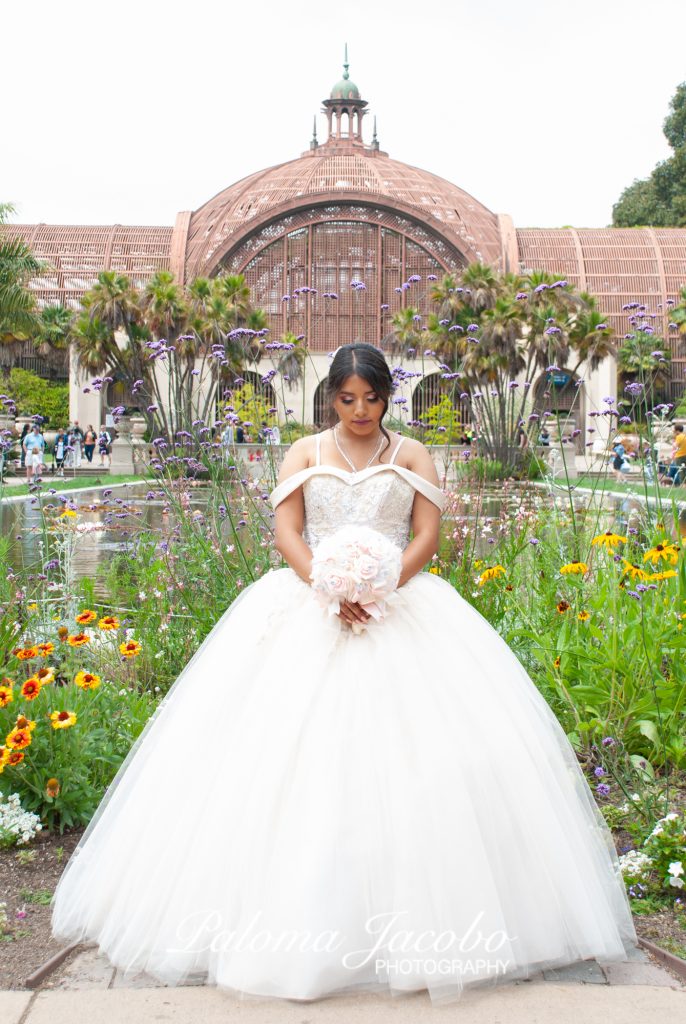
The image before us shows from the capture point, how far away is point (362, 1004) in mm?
2100

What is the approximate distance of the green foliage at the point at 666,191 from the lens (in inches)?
1858

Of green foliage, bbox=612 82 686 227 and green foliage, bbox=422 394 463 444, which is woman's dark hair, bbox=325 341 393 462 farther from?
green foliage, bbox=612 82 686 227

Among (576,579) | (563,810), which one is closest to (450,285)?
(576,579)

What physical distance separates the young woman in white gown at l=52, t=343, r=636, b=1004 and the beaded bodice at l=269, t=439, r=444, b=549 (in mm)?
263

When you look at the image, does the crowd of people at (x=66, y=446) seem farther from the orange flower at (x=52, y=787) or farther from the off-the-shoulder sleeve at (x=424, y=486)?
the off-the-shoulder sleeve at (x=424, y=486)

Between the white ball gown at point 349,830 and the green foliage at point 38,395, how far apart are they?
37.2 meters

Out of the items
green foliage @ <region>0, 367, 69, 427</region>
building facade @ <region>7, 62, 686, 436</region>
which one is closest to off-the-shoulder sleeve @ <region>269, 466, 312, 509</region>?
building facade @ <region>7, 62, 686, 436</region>

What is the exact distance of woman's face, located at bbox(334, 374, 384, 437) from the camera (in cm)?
294

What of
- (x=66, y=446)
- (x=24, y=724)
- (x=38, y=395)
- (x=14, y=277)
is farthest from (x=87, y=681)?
(x=38, y=395)

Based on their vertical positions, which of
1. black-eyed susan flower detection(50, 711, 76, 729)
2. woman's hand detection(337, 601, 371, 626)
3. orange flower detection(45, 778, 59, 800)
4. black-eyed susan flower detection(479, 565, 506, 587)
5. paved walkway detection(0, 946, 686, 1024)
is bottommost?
paved walkway detection(0, 946, 686, 1024)

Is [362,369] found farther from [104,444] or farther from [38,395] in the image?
[38,395]

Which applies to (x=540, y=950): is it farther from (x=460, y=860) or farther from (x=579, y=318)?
(x=579, y=318)

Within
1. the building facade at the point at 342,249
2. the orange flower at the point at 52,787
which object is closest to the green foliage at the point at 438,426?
the orange flower at the point at 52,787

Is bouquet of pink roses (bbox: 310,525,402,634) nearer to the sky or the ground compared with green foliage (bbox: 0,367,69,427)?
nearer to the ground
